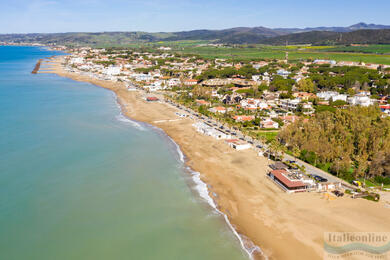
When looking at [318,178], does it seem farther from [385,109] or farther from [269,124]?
[385,109]

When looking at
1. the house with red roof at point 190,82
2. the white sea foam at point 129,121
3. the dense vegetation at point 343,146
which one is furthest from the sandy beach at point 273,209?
the house with red roof at point 190,82

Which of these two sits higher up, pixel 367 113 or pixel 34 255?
pixel 367 113

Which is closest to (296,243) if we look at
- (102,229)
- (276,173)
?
(276,173)

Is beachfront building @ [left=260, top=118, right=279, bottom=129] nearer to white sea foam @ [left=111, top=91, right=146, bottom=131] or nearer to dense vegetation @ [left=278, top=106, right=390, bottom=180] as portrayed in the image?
dense vegetation @ [left=278, top=106, right=390, bottom=180]

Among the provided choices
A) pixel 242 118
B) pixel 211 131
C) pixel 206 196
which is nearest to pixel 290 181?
pixel 206 196

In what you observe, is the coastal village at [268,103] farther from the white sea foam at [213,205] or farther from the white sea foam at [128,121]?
the white sea foam at [128,121]

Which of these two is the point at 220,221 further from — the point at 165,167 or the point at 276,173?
the point at 165,167
